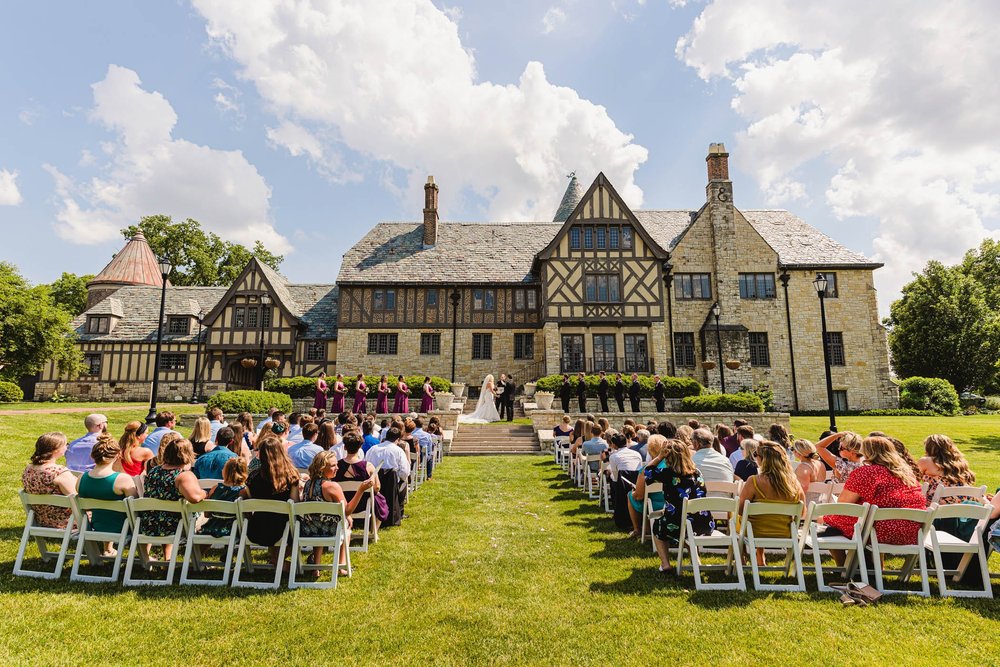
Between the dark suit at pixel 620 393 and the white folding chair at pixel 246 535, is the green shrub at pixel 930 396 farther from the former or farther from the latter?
the white folding chair at pixel 246 535

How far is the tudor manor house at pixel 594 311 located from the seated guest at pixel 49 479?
836 inches

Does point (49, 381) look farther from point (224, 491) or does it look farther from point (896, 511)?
point (896, 511)

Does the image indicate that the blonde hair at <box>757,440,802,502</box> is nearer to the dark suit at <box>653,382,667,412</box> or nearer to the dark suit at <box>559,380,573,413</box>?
the dark suit at <box>559,380,573,413</box>

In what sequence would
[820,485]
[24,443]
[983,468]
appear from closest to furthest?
[820,485] < [983,468] < [24,443]

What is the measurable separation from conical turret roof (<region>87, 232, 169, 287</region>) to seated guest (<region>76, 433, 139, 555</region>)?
37873 mm

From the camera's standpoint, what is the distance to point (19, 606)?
4.30 meters

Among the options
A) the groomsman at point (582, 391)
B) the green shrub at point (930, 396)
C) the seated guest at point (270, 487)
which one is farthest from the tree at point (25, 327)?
the green shrub at point (930, 396)

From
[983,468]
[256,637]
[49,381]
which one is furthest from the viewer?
[49,381]

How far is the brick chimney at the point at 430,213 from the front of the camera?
29703 mm

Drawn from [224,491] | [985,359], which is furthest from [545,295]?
[985,359]

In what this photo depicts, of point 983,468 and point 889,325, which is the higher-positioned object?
point 889,325

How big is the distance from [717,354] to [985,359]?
1972 centimetres

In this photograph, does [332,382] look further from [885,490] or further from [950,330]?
[950,330]

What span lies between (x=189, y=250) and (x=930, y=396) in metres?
50.8
